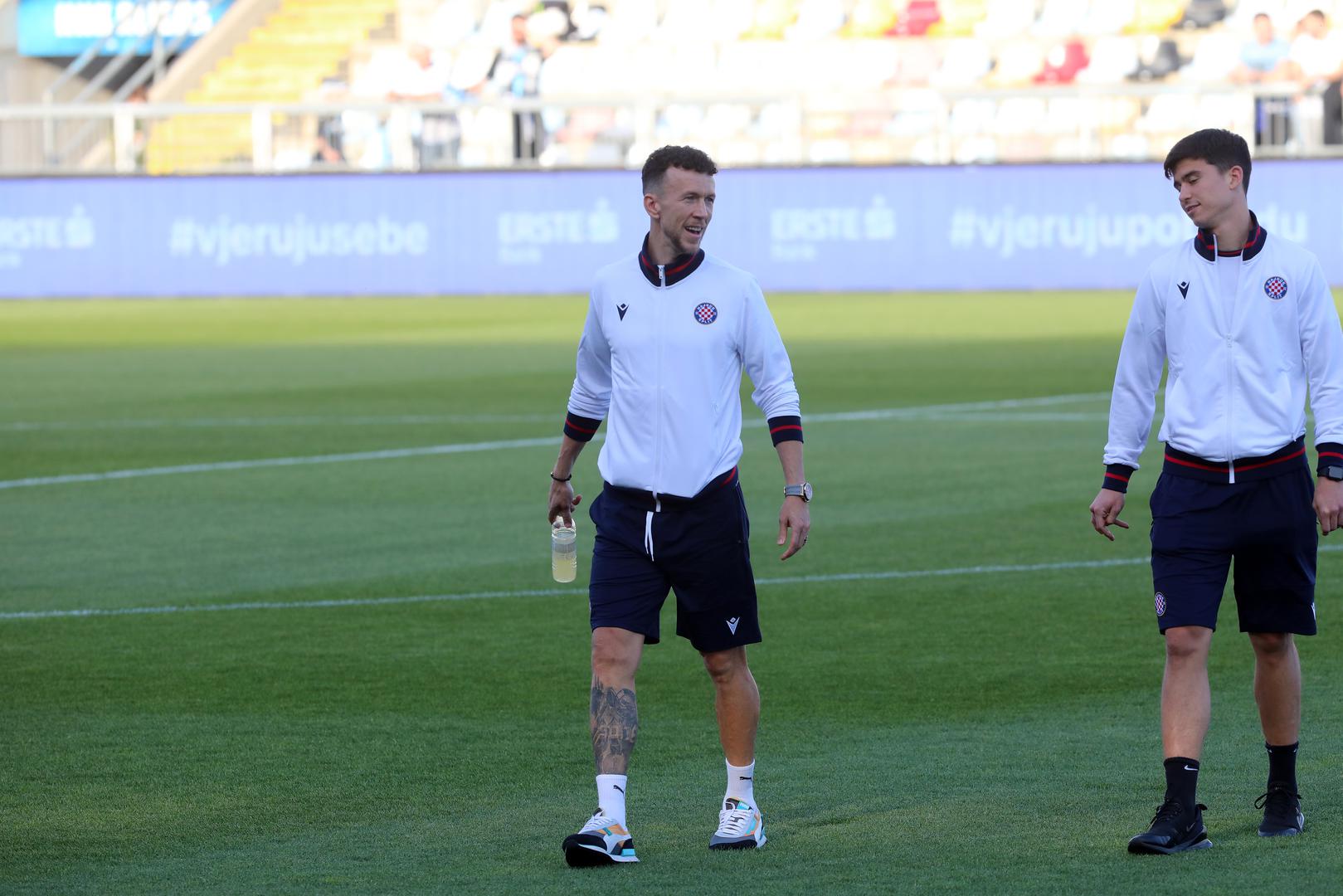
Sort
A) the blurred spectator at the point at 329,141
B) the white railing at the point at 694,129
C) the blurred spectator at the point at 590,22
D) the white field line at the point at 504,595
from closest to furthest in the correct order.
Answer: the white field line at the point at 504,595
the white railing at the point at 694,129
the blurred spectator at the point at 329,141
the blurred spectator at the point at 590,22

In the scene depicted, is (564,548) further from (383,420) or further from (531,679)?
(383,420)

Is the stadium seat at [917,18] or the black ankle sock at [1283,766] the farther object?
the stadium seat at [917,18]

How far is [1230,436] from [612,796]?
1.83 meters

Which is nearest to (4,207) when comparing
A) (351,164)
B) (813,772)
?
(351,164)

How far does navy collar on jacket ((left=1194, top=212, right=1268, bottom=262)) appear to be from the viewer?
577 centimetres

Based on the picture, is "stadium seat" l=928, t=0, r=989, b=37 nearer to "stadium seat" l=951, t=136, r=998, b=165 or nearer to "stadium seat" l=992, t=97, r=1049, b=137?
"stadium seat" l=992, t=97, r=1049, b=137

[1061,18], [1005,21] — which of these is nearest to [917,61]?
[1005,21]

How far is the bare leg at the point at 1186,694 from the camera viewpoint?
229 inches

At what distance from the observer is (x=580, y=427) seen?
6328 millimetres

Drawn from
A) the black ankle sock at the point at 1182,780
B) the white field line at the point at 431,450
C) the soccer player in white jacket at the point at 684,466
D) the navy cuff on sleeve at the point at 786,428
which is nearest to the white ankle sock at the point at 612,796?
the soccer player in white jacket at the point at 684,466

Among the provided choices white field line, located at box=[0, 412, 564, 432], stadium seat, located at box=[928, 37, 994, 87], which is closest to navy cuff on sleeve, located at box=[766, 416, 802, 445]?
white field line, located at box=[0, 412, 564, 432]

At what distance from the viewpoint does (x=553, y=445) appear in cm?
1591

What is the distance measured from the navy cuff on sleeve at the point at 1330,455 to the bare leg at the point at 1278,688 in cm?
48

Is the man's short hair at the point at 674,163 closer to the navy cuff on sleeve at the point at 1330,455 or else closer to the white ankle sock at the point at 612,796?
the white ankle sock at the point at 612,796
